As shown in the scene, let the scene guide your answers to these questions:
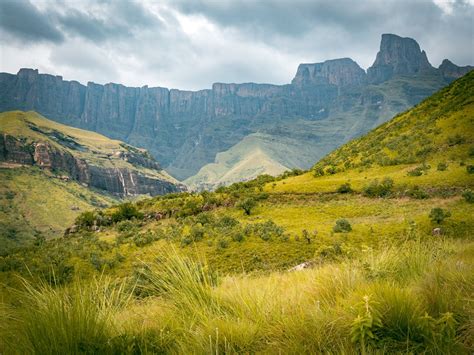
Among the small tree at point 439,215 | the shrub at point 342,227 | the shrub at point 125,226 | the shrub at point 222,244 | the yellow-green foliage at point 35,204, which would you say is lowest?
the yellow-green foliage at point 35,204

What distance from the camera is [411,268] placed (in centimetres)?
368

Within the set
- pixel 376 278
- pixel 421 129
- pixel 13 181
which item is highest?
pixel 421 129

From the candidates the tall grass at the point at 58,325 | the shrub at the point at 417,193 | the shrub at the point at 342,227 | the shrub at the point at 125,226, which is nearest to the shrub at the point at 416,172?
the shrub at the point at 417,193

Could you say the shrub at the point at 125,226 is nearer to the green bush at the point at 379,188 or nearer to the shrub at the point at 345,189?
the shrub at the point at 345,189

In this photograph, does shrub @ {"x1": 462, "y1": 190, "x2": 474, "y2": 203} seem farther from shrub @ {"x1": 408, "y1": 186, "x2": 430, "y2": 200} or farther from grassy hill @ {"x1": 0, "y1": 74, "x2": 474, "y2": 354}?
grassy hill @ {"x1": 0, "y1": 74, "x2": 474, "y2": 354}

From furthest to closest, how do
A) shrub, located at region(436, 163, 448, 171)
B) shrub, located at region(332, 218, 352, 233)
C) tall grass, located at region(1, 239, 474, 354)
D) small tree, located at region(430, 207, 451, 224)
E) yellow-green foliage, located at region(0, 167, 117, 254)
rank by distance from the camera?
1. yellow-green foliage, located at region(0, 167, 117, 254)
2. shrub, located at region(436, 163, 448, 171)
3. shrub, located at region(332, 218, 352, 233)
4. small tree, located at region(430, 207, 451, 224)
5. tall grass, located at region(1, 239, 474, 354)

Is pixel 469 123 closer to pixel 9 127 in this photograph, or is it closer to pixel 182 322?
pixel 182 322

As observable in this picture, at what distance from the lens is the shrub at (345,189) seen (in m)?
39.6

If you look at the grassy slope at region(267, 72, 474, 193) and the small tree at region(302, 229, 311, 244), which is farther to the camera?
the grassy slope at region(267, 72, 474, 193)

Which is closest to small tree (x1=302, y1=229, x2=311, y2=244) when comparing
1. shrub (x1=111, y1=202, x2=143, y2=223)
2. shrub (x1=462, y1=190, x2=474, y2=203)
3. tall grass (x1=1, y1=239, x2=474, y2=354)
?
shrub (x1=462, y1=190, x2=474, y2=203)

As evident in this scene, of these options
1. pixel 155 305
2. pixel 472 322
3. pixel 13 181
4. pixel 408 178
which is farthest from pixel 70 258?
pixel 13 181

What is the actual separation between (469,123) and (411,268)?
165 feet

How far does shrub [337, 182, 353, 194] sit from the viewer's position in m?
39.6

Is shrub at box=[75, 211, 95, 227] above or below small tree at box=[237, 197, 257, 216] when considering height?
below
